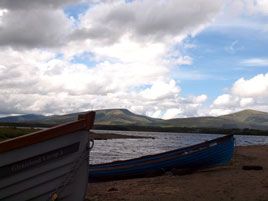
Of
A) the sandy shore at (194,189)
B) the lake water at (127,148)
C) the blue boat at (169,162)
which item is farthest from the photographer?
the lake water at (127,148)

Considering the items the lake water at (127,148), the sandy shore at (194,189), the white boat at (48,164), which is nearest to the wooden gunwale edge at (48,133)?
the white boat at (48,164)

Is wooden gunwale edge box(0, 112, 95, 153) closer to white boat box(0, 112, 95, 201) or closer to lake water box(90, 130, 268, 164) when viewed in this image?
white boat box(0, 112, 95, 201)

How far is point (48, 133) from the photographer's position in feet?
21.7

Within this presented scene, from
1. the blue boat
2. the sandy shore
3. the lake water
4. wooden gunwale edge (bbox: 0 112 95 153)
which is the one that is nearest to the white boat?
wooden gunwale edge (bbox: 0 112 95 153)

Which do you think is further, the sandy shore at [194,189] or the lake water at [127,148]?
the lake water at [127,148]

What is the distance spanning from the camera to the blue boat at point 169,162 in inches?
588

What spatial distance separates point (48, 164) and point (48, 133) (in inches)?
32.5

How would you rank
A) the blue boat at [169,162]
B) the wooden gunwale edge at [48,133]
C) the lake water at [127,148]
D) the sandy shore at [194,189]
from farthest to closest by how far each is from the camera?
the lake water at [127,148] < the blue boat at [169,162] < the sandy shore at [194,189] < the wooden gunwale edge at [48,133]

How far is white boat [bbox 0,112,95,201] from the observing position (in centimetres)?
638

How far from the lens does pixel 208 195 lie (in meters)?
9.87

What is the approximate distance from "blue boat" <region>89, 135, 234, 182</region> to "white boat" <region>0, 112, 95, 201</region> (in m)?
8.21

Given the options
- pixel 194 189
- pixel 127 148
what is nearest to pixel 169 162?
pixel 194 189

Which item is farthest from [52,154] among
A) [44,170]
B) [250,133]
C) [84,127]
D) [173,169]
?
[250,133]

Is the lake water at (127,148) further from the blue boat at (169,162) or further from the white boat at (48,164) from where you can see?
the white boat at (48,164)
